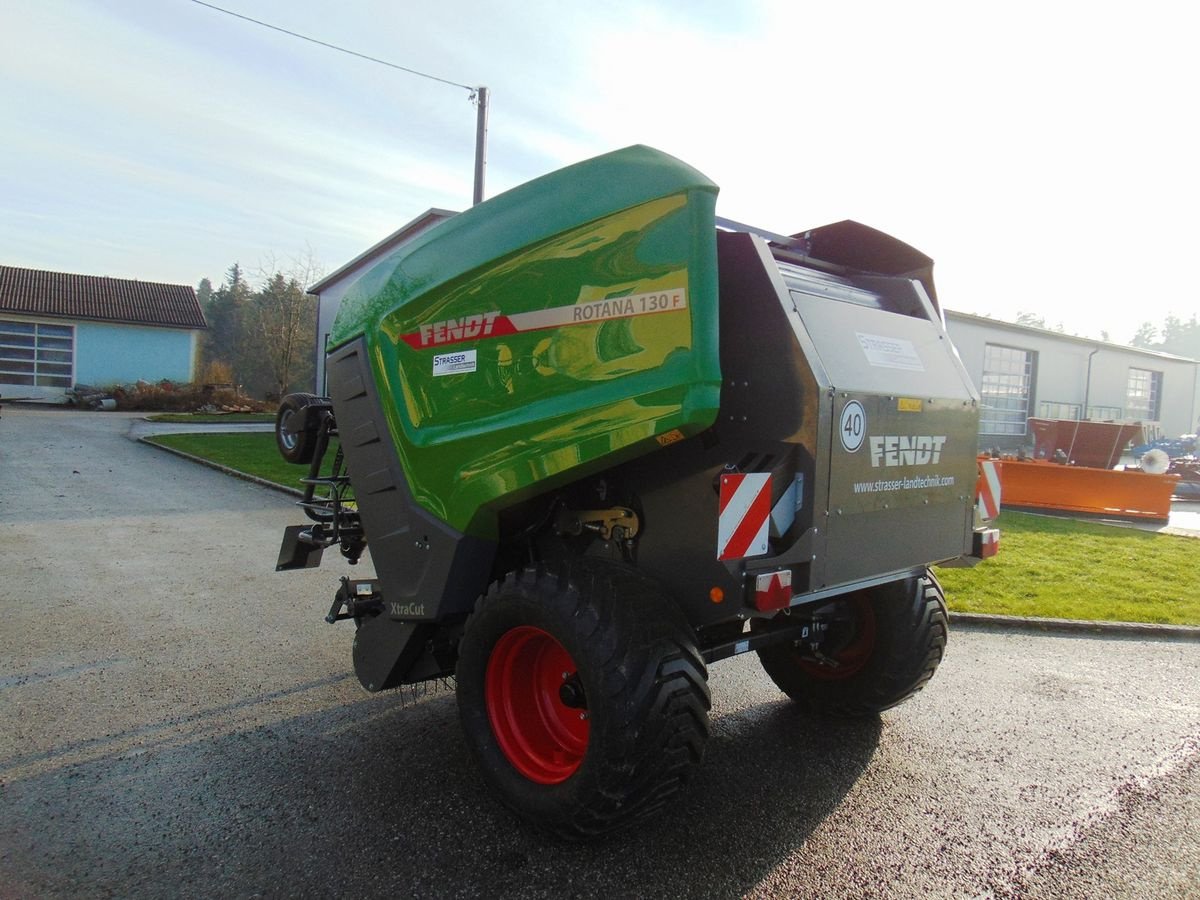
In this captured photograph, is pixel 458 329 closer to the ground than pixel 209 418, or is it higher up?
higher up

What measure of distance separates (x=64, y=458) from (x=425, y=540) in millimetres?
14044

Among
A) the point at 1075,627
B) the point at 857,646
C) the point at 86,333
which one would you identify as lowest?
the point at 1075,627

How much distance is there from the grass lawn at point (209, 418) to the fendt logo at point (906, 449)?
2368 centimetres

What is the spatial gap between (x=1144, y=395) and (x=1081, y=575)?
111 feet

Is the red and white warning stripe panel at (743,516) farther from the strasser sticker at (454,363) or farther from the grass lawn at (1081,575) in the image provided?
the grass lawn at (1081,575)

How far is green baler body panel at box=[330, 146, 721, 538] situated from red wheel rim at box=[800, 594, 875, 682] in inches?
72.0

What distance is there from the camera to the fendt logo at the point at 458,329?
127 inches

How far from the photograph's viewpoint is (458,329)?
3338 mm

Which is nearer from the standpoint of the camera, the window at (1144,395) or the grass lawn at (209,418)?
the grass lawn at (209,418)

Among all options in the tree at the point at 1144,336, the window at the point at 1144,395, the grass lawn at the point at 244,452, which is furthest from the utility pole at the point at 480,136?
the tree at the point at 1144,336

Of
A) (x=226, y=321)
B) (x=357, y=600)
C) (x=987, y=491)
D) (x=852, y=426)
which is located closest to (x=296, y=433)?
(x=357, y=600)

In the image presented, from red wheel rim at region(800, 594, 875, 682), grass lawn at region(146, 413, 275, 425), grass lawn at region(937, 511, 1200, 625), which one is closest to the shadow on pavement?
red wheel rim at region(800, 594, 875, 682)

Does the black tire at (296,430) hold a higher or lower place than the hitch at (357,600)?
higher

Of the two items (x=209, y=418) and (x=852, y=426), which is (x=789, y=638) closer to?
(x=852, y=426)
